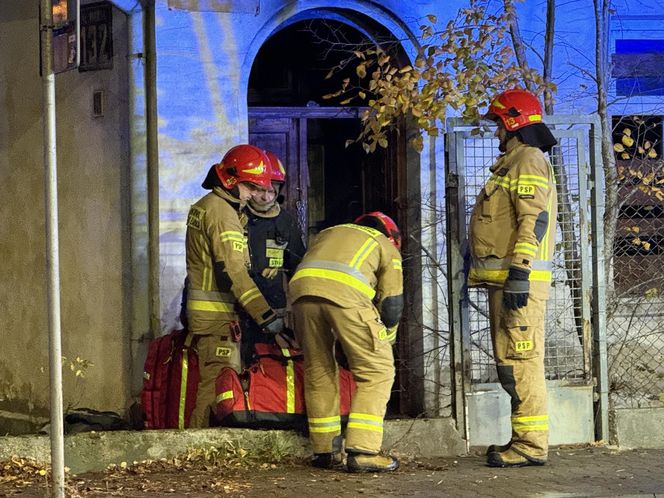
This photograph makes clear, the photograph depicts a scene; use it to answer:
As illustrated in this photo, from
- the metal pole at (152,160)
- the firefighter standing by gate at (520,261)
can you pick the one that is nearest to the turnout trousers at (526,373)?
the firefighter standing by gate at (520,261)

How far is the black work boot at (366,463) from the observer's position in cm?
789

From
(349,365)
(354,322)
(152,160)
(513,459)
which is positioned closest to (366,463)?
(349,365)

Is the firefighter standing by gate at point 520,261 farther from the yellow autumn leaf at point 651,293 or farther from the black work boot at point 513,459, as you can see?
the yellow autumn leaf at point 651,293

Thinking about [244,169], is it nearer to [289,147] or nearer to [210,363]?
[210,363]

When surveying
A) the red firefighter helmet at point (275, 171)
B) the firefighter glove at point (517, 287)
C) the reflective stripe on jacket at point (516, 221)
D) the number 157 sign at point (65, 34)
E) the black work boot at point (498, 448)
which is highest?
the number 157 sign at point (65, 34)

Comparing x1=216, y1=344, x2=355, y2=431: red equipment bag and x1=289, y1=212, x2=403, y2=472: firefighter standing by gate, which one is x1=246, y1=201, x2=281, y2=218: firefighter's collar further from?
x1=216, y1=344, x2=355, y2=431: red equipment bag

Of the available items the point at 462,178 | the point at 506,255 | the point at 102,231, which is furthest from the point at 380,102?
the point at 102,231

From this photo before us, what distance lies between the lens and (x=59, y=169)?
10516 millimetres

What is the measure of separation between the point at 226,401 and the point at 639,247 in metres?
4.12

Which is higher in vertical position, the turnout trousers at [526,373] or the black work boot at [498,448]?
the turnout trousers at [526,373]

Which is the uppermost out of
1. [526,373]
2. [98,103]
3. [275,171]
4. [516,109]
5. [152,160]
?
[98,103]

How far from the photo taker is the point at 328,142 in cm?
1158

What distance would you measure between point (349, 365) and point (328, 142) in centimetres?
395

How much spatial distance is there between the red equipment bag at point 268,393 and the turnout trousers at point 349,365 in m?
0.26
